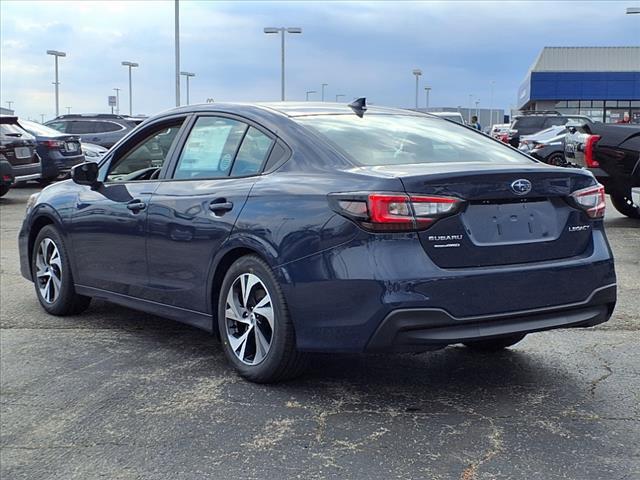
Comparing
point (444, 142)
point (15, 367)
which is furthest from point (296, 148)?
point (15, 367)

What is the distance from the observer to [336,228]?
3855mm

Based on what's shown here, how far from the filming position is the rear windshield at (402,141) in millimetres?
4371

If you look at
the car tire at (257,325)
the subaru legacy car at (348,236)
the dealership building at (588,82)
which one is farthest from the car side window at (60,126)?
the dealership building at (588,82)

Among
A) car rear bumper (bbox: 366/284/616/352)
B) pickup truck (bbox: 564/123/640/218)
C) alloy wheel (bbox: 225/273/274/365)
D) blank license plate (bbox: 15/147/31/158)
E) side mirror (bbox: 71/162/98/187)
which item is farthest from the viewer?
blank license plate (bbox: 15/147/31/158)

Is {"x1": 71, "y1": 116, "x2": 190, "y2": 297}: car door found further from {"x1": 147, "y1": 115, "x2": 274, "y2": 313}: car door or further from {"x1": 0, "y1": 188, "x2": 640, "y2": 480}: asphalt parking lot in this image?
{"x1": 0, "y1": 188, "x2": 640, "y2": 480}: asphalt parking lot

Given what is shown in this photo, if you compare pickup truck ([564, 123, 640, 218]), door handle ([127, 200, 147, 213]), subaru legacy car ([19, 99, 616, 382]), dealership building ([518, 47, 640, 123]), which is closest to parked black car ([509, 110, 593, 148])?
pickup truck ([564, 123, 640, 218])

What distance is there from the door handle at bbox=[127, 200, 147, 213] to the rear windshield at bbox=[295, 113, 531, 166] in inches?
48.7

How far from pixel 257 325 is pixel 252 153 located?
1.02m

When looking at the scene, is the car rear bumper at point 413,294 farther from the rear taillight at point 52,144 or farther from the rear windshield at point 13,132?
the rear taillight at point 52,144

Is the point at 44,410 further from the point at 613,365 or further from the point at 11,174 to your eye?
the point at 11,174

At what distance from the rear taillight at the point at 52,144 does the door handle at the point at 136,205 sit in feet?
41.2

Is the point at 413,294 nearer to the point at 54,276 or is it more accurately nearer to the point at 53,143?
the point at 54,276

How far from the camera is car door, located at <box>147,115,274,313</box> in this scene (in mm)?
4570

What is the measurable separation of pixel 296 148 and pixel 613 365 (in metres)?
2.27
